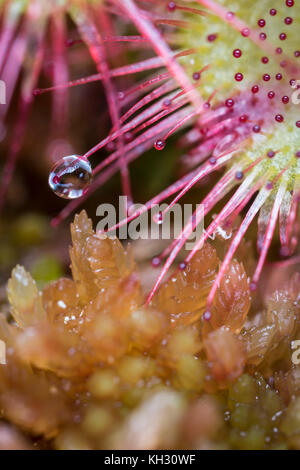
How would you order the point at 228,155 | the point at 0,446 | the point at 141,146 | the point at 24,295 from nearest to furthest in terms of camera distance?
the point at 0,446
the point at 24,295
the point at 228,155
the point at 141,146

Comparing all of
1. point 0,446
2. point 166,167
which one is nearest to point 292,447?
point 0,446

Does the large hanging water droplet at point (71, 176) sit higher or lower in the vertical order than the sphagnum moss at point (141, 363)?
higher

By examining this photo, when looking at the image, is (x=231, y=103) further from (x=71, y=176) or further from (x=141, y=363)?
(x=141, y=363)

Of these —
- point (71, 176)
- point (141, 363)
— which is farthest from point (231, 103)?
point (141, 363)

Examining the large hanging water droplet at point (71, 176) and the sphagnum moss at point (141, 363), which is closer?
the sphagnum moss at point (141, 363)

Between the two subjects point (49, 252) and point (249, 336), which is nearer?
point (249, 336)

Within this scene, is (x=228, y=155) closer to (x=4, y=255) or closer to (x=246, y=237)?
(x=246, y=237)

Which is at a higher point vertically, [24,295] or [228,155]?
[228,155]
